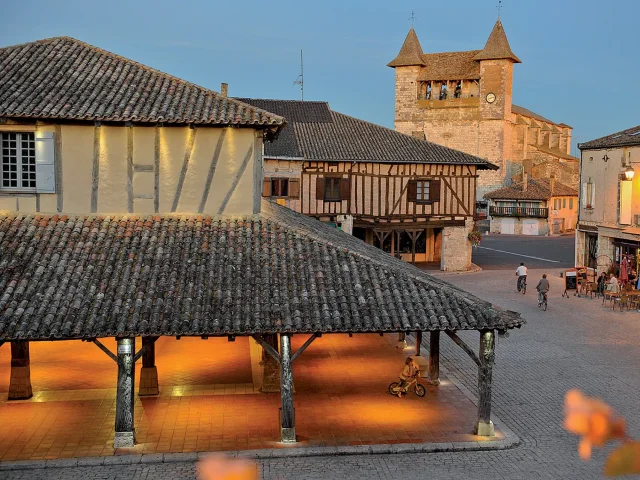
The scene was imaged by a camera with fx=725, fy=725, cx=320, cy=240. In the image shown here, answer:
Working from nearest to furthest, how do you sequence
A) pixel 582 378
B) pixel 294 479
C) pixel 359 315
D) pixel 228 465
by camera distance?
pixel 228 465, pixel 294 479, pixel 359 315, pixel 582 378

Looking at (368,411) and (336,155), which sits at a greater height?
(336,155)

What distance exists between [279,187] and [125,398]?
76.5ft

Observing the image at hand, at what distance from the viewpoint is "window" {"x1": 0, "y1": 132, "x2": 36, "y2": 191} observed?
1488cm

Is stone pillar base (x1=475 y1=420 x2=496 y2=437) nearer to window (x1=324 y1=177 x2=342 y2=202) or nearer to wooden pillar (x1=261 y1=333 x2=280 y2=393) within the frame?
wooden pillar (x1=261 y1=333 x2=280 y2=393)

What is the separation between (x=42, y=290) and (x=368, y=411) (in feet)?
22.1

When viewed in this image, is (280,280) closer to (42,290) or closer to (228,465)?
(42,290)

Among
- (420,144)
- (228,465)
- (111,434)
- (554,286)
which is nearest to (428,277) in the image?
(111,434)

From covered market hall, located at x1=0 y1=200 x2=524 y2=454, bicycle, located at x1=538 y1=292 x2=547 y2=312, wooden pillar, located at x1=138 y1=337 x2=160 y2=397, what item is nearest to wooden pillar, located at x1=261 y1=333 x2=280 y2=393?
covered market hall, located at x1=0 y1=200 x2=524 y2=454

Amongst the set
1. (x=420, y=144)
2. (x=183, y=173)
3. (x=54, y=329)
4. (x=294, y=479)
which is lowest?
(x=294, y=479)

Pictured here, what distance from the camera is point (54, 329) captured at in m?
11.9

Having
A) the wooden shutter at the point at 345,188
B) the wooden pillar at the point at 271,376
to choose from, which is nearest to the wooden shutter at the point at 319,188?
the wooden shutter at the point at 345,188

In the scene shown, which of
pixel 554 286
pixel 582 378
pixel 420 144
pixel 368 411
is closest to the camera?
pixel 368 411

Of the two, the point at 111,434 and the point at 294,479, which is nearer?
the point at 294,479

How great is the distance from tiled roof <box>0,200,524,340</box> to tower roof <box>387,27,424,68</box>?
57.1m
